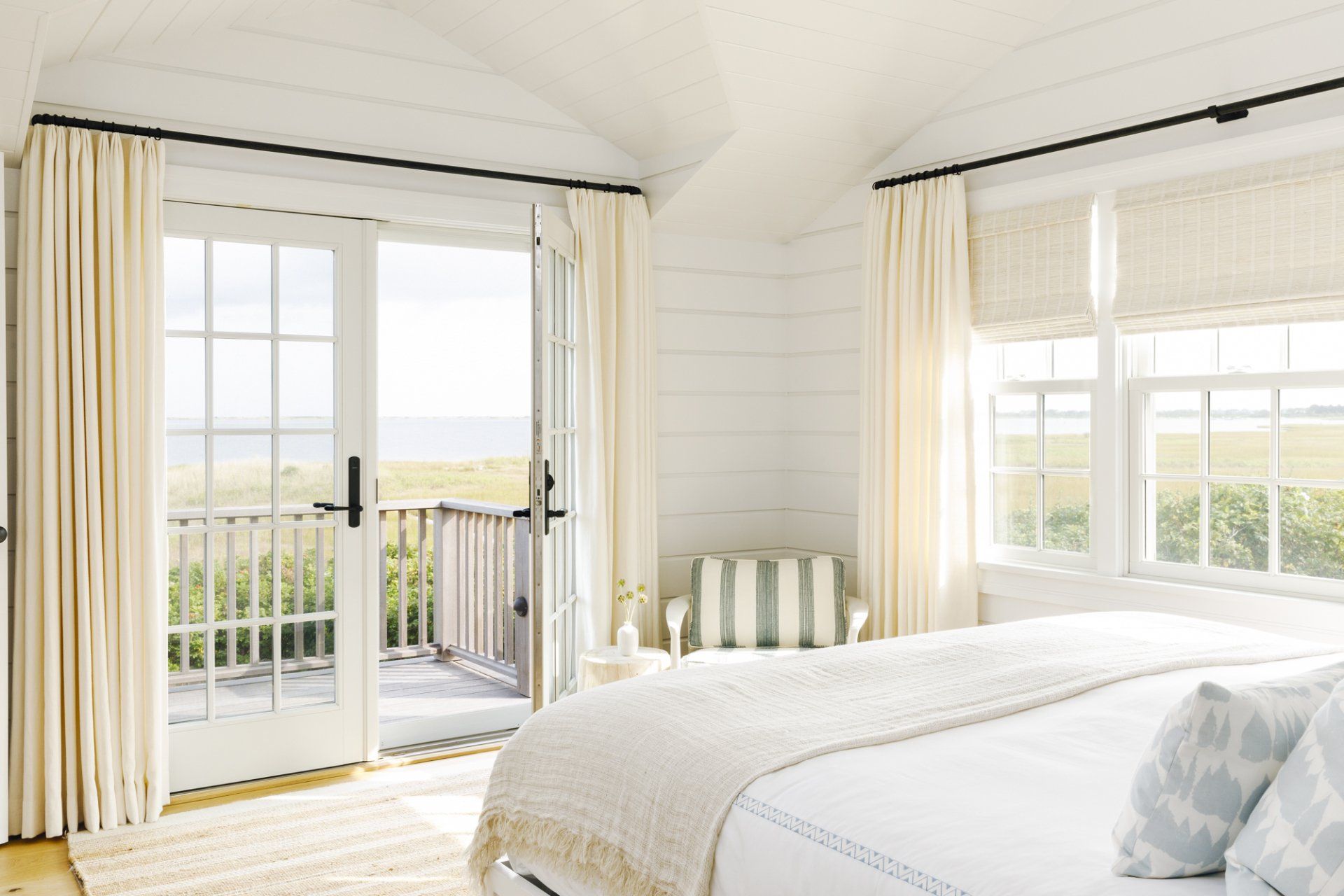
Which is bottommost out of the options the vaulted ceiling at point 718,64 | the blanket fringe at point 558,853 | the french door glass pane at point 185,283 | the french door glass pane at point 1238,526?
the blanket fringe at point 558,853

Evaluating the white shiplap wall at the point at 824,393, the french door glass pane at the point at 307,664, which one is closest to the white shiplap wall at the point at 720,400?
the white shiplap wall at the point at 824,393

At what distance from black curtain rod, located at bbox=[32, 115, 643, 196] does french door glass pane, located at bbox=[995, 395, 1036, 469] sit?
1.71m

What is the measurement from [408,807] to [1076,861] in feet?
8.41

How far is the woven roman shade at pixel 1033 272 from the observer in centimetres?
356

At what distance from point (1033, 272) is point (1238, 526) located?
109cm

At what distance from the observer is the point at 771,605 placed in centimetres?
397

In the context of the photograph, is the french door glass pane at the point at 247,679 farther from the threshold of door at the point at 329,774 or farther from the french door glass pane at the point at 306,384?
the french door glass pane at the point at 306,384

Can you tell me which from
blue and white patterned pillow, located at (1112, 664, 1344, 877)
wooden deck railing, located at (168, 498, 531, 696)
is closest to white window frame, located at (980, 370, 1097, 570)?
wooden deck railing, located at (168, 498, 531, 696)

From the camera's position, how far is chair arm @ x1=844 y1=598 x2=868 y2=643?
154 inches

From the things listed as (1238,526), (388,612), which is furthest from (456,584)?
(1238,526)

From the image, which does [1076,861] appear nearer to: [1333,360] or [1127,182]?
[1333,360]

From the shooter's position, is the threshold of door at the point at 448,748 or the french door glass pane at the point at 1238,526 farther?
Answer: the threshold of door at the point at 448,748

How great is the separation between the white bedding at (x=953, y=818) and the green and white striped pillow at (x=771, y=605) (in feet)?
6.97

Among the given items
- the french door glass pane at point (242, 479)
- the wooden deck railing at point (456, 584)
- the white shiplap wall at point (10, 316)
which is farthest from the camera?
the wooden deck railing at point (456, 584)
